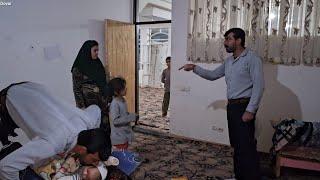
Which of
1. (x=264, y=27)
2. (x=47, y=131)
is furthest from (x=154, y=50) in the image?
(x=47, y=131)

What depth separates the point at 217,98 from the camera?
3744 millimetres

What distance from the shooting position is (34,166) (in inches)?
62.9

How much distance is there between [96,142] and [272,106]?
245 centimetres

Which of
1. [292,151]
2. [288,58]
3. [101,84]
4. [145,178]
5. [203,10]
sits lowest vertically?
[145,178]

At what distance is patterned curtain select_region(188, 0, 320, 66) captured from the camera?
10.1 feet

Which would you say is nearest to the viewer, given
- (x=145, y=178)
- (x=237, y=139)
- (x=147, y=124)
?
→ (x=237, y=139)

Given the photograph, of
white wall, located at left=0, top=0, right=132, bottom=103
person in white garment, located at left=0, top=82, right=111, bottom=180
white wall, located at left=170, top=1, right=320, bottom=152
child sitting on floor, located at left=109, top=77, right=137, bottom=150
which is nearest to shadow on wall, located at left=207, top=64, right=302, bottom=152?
white wall, located at left=170, top=1, right=320, bottom=152

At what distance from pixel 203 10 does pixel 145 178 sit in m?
2.23

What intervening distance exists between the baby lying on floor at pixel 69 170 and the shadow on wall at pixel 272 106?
236cm

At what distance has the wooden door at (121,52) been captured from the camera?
14.5 feet

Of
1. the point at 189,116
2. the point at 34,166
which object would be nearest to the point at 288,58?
the point at 189,116

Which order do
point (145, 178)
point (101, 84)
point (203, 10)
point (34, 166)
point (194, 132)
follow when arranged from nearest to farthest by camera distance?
point (34, 166) → point (145, 178) → point (101, 84) → point (203, 10) → point (194, 132)

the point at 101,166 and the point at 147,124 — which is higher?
the point at 101,166

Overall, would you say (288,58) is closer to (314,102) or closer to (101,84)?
(314,102)
